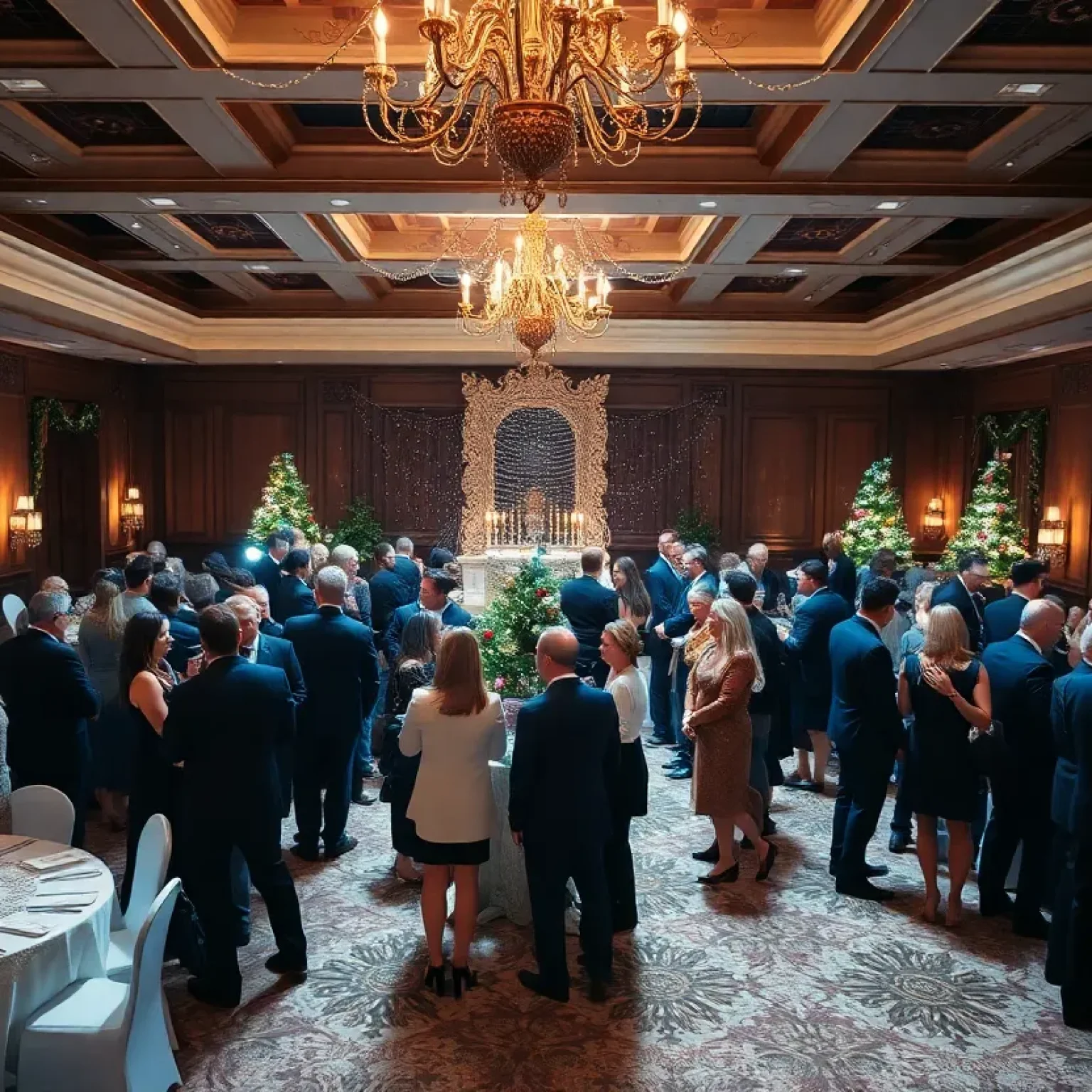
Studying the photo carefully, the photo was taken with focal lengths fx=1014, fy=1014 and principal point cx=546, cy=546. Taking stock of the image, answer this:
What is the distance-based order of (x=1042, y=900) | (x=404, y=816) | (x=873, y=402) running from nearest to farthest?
(x=404, y=816), (x=1042, y=900), (x=873, y=402)

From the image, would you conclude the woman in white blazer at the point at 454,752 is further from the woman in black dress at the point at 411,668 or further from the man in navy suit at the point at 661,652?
the man in navy suit at the point at 661,652

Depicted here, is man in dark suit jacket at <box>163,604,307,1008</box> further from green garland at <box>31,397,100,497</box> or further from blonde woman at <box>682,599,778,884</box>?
green garland at <box>31,397,100,497</box>

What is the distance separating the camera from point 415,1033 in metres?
4.02

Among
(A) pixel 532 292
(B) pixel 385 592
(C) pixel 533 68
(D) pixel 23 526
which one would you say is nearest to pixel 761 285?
(A) pixel 532 292

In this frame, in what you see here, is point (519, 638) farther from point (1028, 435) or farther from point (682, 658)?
point (1028, 435)

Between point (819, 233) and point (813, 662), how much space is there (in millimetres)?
3796

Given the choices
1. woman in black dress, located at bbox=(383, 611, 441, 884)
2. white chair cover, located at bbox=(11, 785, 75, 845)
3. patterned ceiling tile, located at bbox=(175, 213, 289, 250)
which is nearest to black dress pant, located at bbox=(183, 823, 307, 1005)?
white chair cover, located at bbox=(11, 785, 75, 845)

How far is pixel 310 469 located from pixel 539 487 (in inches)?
119

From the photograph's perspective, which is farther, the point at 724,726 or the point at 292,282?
the point at 292,282

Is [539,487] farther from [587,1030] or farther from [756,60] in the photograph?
[587,1030]

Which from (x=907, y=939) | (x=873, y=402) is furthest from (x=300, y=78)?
(x=873, y=402)

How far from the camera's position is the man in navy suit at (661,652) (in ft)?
26.7

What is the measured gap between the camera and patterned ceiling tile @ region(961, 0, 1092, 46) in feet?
14.7

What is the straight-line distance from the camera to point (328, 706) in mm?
5582
